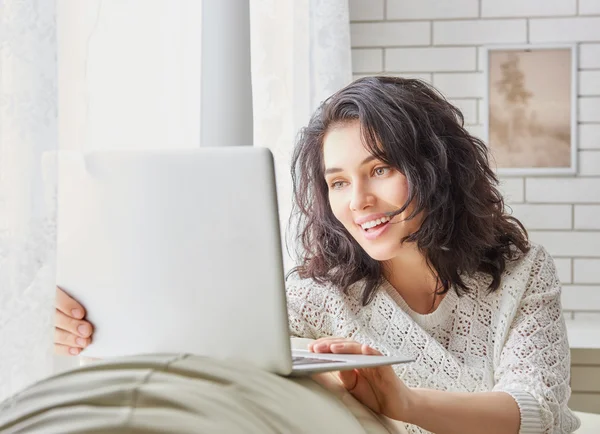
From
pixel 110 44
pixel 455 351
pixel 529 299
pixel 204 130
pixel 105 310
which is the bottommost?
pixel 455 351

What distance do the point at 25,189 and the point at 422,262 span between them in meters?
1.00

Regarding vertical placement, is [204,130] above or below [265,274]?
above

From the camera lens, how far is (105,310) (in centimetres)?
106

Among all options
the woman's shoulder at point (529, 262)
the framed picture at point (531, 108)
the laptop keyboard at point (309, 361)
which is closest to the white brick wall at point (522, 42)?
the framed picture at point (531, 108)

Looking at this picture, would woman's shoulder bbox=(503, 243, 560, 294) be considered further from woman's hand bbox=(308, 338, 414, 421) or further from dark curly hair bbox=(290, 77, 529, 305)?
woman's hand bbox=(308, 338, 414, 421)

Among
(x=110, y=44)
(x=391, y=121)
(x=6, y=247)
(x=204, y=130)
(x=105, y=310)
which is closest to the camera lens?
(x=6, y=247)

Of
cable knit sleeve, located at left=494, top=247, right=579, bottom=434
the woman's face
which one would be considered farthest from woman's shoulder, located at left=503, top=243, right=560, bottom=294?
the woman's face

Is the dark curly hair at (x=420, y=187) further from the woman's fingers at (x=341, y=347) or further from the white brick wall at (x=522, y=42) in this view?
the white brick wall at (x=522, y=42)

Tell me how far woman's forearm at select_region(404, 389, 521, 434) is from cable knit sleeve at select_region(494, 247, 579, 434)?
34mm

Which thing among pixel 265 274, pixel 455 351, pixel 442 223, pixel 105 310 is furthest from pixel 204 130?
pixel 265 274

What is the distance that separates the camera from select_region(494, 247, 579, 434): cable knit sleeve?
4.83ft

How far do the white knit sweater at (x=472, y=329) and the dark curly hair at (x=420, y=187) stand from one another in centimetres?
3

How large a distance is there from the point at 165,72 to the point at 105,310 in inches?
31.7

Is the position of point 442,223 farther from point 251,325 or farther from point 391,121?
point 251,325
